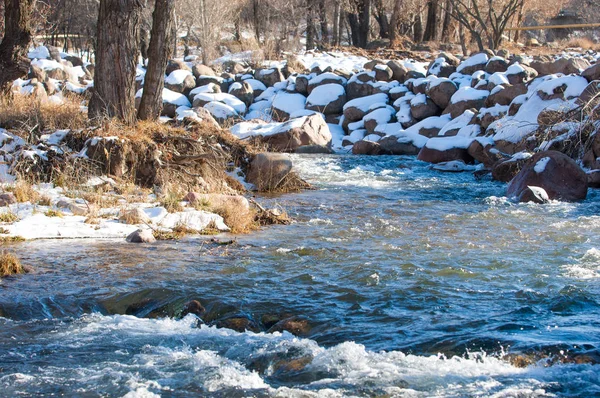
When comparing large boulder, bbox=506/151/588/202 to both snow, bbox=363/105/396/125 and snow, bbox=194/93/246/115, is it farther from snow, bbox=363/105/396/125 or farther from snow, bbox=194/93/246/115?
snow, bbox=194/93/246/115

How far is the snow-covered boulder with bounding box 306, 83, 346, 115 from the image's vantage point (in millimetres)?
25297

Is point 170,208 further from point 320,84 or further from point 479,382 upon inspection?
point 320,84

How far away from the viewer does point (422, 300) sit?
20.8 ft

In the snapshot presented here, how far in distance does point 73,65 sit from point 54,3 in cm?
704

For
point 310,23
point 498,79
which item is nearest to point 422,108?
point 498,79

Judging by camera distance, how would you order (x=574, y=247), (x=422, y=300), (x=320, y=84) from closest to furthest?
(x=422, y=300) → (x=574, y=247) → (x=320, y=84)

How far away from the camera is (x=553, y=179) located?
496 inches

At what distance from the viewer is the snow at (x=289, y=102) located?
2534 centimetres

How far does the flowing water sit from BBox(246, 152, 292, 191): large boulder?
123 inches

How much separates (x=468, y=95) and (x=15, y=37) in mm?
13663

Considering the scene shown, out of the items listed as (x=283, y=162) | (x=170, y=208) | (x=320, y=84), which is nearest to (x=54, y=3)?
(x=320, y=84)

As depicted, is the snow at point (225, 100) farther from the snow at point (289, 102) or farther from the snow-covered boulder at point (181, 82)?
the snow-covered boulder at point (181, 82)

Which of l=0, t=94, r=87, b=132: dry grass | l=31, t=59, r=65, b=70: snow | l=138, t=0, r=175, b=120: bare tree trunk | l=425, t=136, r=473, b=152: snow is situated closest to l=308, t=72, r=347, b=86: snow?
l=425, t=136, r=473, b=152: snow

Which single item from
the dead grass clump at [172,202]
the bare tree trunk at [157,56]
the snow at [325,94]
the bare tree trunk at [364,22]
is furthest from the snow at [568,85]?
the bare tree trunk at [364,22]
